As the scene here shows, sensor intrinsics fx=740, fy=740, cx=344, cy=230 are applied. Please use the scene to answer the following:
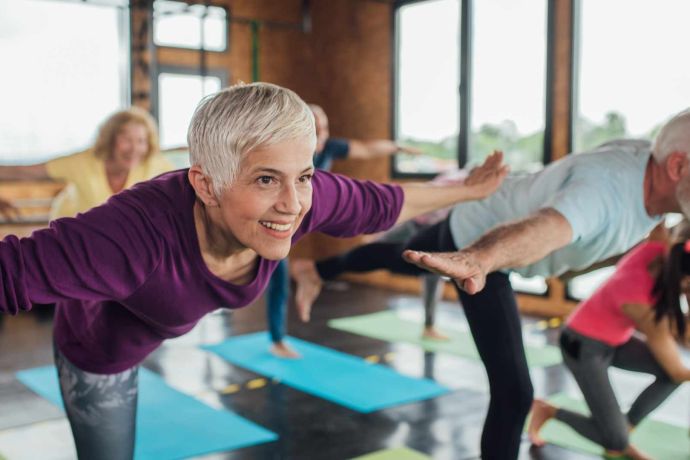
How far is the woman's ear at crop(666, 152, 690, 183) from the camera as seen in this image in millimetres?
1780

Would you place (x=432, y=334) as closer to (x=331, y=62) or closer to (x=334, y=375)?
(x=334, y=375)

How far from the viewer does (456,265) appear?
1.46 meters

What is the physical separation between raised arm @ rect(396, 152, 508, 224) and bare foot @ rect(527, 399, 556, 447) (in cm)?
117

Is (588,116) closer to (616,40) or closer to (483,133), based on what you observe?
(616,40)

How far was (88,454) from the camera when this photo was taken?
1.73 metres

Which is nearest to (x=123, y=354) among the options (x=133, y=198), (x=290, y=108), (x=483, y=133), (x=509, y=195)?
(x=133, y=198)

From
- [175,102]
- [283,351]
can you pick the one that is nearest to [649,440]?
[283,351]

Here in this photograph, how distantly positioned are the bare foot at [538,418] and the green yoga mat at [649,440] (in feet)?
0.31

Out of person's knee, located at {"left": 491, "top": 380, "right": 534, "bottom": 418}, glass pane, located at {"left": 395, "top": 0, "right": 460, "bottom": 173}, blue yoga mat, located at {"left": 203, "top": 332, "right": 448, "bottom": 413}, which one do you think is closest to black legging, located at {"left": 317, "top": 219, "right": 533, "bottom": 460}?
person's knee, located at {"left": 491, "top": 380, "right": 534, "bottom": 418}

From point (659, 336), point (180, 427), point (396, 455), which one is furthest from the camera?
point (180, 427)

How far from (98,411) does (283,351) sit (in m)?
2.65

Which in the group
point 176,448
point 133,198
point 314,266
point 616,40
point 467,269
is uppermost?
point 616,40

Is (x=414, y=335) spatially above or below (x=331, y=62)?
below

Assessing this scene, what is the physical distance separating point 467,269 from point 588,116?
13.7 feet
